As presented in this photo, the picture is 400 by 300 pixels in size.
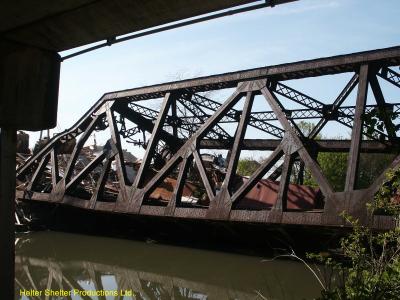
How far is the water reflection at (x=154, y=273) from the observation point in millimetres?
10466

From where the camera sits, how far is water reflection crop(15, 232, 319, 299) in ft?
34.3

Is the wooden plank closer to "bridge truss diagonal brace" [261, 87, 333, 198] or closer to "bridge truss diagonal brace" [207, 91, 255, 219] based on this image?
"bridge truss diagonal brace" [261, 87, 333, 198]

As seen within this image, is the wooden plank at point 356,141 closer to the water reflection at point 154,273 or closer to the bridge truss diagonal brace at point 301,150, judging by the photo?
the bridge truss diagonal brace at point 301,150

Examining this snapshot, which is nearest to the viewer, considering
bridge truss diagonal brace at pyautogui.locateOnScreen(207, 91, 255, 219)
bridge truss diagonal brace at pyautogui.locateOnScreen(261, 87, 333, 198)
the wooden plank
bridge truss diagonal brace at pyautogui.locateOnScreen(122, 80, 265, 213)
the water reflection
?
the water reflection

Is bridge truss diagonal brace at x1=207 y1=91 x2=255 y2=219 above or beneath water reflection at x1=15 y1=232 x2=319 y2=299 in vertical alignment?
above

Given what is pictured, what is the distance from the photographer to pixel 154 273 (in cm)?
1246

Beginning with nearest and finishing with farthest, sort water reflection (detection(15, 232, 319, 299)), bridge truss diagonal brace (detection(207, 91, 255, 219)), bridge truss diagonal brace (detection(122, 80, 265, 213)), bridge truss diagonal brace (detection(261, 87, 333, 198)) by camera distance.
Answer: water reflection (detection(15, 232, 319, 299)) < bridge truss diagonal brace (detection(261, 87, 333, 198)) < bridge truss diagonal brace (detection(207, 91, 255, 219)) < bridge truss diagonal brace (detection(122, 80, 265, 213))

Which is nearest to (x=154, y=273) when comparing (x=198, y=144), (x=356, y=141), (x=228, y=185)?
(x=228, y=185)

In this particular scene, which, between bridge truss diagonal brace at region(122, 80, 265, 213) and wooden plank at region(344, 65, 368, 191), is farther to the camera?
bridge truss diagonal brace at region(122, 80, 265, 213)

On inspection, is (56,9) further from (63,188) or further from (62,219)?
(62,219)

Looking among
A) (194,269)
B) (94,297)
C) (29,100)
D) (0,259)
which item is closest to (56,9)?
(29,100)

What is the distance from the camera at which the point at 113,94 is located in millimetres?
20125

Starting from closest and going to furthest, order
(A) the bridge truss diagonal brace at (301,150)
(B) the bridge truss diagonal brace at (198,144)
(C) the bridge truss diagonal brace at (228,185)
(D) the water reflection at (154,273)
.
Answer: (D) the water reflection at (154,273) < (A) the bridge truss diagonal brace at (301,150) < (C) the bridge truss diagonal brace at (228,185) < (B) the bridge truss diagonal brace at (198,144)

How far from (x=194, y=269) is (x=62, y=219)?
34.9 feet
